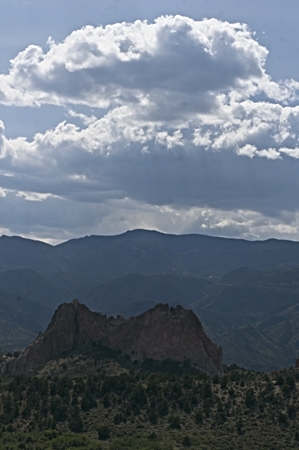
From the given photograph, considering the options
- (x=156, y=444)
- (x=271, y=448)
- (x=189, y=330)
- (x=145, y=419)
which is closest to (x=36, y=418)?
(x=145, y=419)

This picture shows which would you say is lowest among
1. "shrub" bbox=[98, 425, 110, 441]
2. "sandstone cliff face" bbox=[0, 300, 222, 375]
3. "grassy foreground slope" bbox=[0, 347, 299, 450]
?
"shrub" bbox=[98, 425, 110, 441]

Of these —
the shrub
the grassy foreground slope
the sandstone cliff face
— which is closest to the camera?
the grassy foreground slope

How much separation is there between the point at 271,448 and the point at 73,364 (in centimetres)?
4486

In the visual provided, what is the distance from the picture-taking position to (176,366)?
10275cm

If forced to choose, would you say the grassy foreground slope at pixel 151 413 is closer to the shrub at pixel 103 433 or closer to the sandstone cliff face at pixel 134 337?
the shrub at pixel 103 433

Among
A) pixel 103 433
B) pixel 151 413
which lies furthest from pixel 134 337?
pixel 103 433

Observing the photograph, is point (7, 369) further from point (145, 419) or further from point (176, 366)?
point (145, 419)

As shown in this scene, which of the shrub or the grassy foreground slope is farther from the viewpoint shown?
the shrub

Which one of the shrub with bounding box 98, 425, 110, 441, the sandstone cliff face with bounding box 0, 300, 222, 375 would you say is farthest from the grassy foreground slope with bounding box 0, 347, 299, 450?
the sandstone cliff face with bounding box 0, 300, 222, 375

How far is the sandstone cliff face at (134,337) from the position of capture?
346 feet

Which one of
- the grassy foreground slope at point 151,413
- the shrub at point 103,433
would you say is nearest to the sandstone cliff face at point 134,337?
the grassy foreground slope at point 151,413

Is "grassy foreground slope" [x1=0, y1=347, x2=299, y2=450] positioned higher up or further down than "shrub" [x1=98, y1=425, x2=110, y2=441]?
higher up

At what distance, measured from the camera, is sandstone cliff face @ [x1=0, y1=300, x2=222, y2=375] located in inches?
4151

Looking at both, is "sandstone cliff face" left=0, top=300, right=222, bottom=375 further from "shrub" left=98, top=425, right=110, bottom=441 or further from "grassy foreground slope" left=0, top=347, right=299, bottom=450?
"shrub" left=98, top=425, right=110, bottom=441
